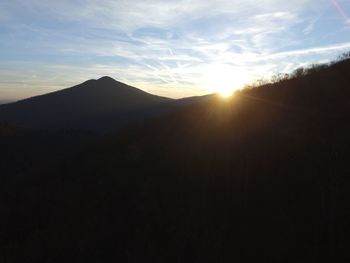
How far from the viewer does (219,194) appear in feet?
31.5

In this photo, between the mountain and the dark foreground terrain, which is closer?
the dark foreground terrain

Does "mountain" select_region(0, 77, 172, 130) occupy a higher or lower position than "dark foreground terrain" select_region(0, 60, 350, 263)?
lower

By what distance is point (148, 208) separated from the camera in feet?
33.4

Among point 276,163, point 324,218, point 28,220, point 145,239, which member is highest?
point 276,163

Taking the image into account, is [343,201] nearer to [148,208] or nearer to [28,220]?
[148,208]

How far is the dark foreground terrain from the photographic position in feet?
24.9

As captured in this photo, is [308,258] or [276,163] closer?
[308,258]

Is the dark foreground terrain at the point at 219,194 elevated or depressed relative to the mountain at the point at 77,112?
elevated

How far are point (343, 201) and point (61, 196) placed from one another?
996 cm

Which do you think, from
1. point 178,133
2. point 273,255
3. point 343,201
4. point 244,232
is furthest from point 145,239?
point 178,133

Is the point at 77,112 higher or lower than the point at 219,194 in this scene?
lower

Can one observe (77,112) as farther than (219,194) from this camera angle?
Yes

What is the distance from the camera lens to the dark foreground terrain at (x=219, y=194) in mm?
7602

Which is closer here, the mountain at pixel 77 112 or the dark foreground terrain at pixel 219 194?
the dark foreground terrain at pixel 219 194
